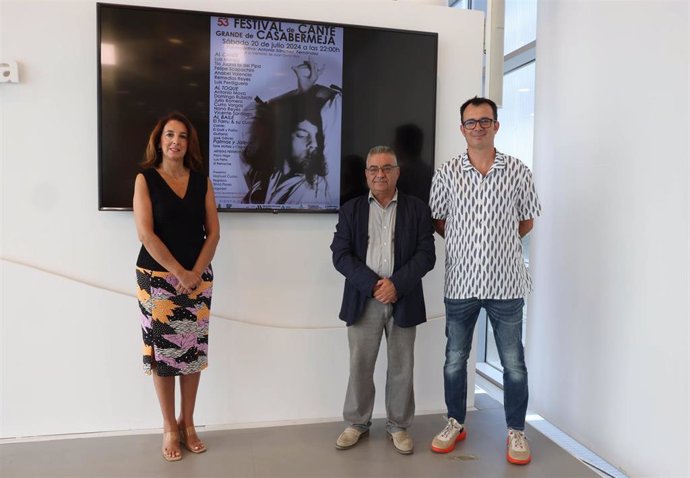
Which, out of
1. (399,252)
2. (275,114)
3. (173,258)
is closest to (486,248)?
(399,252)

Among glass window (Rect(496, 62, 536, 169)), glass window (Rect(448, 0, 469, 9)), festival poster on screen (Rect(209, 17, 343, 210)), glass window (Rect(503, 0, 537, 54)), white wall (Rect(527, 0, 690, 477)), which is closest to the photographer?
white wall (Rect(527, 0, 690, 477))

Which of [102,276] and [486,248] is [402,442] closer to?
[486,248]

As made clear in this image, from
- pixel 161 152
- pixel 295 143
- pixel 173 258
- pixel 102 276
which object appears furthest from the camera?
pixel 295 143

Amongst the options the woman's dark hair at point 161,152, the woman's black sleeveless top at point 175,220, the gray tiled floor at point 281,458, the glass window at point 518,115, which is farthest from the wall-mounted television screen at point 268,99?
the gray tiled floor at point 281,458

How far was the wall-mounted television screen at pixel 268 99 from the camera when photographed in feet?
8.91

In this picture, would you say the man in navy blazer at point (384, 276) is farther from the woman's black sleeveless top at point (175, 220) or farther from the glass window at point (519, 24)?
the glass window at point (519, 24)

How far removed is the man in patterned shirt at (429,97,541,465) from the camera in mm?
2512

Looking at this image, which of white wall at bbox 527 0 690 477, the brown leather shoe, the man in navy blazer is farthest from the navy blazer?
white wall at bbox 527 0 690 477

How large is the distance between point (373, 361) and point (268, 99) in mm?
1476

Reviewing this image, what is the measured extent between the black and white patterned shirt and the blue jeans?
0.07 metres

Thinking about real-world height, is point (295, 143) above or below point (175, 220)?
above

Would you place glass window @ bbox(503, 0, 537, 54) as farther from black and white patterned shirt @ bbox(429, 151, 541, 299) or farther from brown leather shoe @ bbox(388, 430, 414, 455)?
brown leather shoe @ bbox(388, 430, 414, 455)

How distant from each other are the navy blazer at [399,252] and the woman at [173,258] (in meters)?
0.63

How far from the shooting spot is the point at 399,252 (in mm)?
2598
